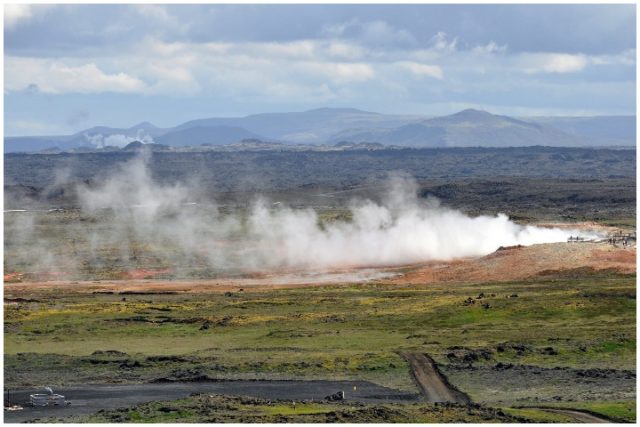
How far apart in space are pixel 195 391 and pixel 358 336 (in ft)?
75.8

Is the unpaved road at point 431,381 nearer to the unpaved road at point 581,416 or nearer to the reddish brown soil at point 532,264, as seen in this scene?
the unpaved road at point 581,416

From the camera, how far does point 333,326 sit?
9319 cm

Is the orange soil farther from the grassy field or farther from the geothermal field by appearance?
the grassy field

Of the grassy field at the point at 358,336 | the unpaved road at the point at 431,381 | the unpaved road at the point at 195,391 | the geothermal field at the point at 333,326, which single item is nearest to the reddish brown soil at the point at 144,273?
the geothermal field at the point at 333,326

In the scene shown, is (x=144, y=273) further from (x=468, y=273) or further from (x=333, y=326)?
(x=333, y=326)

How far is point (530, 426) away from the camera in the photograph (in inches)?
2127

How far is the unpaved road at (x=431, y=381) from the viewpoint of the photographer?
216 ft

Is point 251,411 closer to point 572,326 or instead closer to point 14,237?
point 572,326

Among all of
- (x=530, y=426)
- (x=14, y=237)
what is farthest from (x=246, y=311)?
(x=14, y=237)

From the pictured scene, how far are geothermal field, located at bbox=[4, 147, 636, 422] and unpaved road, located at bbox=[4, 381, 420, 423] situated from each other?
7.1 inches

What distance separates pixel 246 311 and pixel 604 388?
41.6 m

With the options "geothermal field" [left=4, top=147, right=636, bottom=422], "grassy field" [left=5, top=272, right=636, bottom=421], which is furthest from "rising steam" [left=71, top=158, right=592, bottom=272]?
"grassy field" [left=5, top=272, right=636, bottom=421]

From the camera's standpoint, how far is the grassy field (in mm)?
71875

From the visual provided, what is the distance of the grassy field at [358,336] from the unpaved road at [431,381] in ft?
2.32
